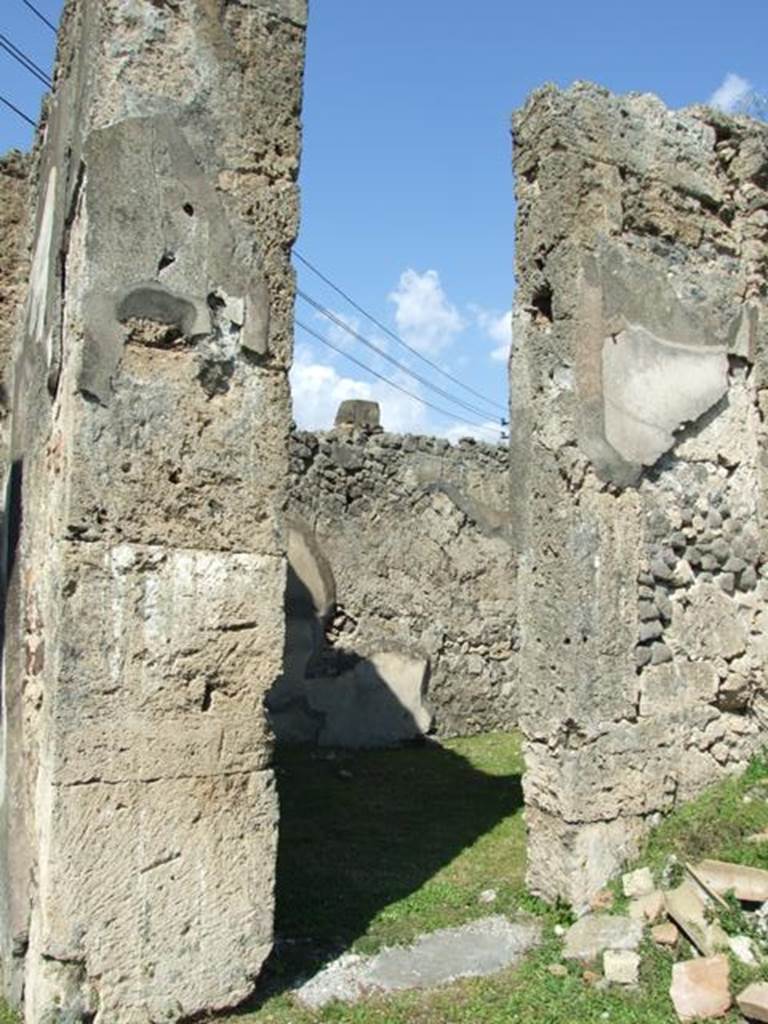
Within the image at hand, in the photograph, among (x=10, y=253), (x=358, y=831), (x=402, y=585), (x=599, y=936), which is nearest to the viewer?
(x=599, y=936)

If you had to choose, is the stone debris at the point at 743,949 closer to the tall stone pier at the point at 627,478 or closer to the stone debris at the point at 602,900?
the stone debris at the point at 602,900

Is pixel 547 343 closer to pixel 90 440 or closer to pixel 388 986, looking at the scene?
pixel 90 440

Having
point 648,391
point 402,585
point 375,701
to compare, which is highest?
point 648,391

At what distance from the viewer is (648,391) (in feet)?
15.5

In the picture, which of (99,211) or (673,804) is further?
(673,804)

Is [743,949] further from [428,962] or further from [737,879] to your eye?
[428,962]

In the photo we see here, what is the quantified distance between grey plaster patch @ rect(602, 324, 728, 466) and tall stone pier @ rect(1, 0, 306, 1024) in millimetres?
1647

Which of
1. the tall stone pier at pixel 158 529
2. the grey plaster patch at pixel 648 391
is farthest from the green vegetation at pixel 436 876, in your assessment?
the grey plaster patch at pixel 648 391

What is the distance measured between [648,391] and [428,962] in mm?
2645

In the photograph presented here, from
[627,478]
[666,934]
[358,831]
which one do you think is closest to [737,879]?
[666,934]

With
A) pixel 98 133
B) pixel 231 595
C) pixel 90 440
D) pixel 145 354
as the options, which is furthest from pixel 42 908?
pixel 98 133

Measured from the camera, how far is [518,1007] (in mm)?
3557

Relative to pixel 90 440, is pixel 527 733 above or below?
below

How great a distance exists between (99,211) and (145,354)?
0.49 metres
